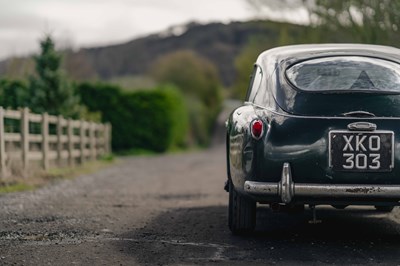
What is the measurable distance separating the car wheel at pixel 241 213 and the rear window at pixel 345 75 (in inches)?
43.6

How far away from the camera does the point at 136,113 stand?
3391 centimetres

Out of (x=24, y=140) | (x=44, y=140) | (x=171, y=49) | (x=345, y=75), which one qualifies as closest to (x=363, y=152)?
(x=345, y=75)

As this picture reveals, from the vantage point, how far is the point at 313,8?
2280 cm

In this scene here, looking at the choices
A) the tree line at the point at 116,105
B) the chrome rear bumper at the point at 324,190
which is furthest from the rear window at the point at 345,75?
the tree line at the point at 116,105

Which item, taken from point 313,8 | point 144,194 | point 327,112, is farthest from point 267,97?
point 313,8

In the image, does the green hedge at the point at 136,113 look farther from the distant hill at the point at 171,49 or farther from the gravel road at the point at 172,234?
the distant hill at the point at 171,49

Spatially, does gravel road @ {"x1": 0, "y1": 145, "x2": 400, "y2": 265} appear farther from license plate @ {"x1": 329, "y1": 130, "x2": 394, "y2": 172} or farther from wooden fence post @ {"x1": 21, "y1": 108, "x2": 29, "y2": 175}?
wooden fence post @ {"x1": 21, "y1": 108, "x2": 29, "y2": 175}

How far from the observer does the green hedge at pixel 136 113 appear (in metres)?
32.6

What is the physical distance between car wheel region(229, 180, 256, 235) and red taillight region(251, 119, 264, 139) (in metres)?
0.66

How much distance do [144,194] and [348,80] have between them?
5924 mm

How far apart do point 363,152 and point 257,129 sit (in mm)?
876

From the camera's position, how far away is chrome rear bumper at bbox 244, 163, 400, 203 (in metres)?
5.96

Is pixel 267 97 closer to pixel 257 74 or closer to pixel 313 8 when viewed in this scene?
pixel 257 74

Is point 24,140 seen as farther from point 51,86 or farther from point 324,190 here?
point 51,86
